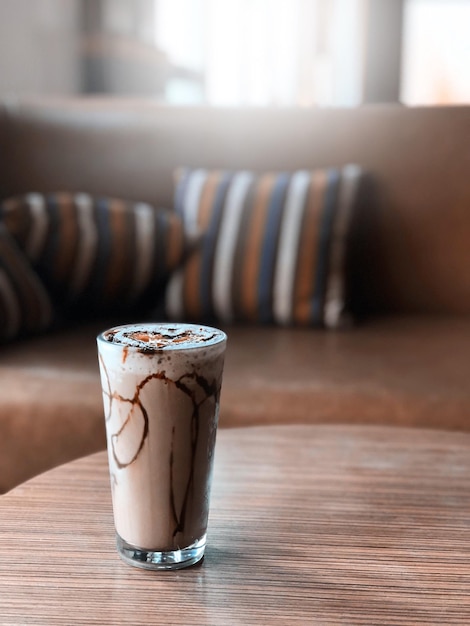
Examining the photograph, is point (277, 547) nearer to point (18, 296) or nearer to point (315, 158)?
point (18, 296)

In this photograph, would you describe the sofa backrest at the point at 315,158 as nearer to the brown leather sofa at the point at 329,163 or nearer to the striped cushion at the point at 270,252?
the brown leather sofa at the point at 329,163

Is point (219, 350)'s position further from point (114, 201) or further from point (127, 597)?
point (114, 201)

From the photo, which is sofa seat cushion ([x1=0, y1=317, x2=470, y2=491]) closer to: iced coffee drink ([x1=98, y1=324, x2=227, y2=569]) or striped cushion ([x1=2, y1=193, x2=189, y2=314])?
striped cushion ([x1=2, y1=193, x2=189, y2=314])

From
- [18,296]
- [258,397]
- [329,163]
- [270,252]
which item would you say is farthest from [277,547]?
[329,163]

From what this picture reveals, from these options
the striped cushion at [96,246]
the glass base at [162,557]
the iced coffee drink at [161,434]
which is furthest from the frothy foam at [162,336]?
the striped cushion at [96,246]

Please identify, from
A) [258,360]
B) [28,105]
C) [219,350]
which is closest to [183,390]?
[219,350]

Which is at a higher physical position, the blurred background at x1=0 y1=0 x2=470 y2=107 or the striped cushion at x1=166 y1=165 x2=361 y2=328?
the blurred background at x1=0 y1=0 x2=470 y2=107

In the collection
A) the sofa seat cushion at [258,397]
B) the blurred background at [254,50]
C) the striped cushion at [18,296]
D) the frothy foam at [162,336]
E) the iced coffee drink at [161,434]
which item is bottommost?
the sofa seat cushion at [258,397]

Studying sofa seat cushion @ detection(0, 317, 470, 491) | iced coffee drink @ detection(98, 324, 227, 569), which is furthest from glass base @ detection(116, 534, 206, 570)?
sofa seat cushion @ detection(0, 317, 470, 491)

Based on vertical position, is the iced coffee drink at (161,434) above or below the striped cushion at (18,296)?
above
